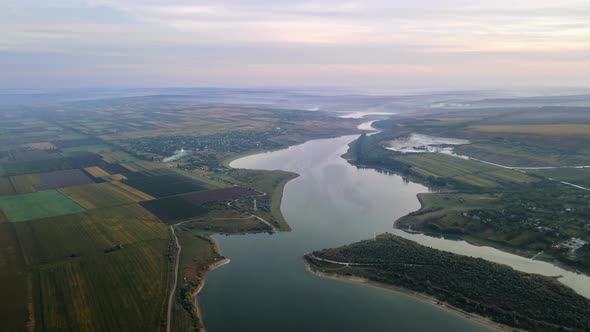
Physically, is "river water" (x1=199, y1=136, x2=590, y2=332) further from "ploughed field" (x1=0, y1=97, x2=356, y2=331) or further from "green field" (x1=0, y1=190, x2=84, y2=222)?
"green field" (x1=0, y1=190, x2=84, y2=222)

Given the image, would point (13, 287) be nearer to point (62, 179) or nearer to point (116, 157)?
point (62, 179)

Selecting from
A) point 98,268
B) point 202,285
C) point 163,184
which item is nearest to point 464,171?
point 163,184

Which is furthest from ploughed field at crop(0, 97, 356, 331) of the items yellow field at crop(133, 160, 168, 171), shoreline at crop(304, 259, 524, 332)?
shoreline at crop(304, 259, 524, 332)

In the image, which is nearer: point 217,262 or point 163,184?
point 217,262

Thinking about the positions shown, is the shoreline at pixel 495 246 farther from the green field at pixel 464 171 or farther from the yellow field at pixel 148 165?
the yellow field at pixel 148 165

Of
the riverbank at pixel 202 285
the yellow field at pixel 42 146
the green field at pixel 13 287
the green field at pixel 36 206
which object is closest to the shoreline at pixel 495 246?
the riverbank at pixel 202 285
